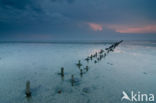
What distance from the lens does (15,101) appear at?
27.9 feet

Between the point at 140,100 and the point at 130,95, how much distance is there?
861 millimetres

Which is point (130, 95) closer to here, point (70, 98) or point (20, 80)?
point (70, 98)

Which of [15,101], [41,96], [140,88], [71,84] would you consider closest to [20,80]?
[15,101]

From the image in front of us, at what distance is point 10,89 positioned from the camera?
10344 mm

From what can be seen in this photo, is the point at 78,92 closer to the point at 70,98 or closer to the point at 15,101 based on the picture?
the point at 70,98

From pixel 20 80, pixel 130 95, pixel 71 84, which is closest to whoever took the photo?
pixel 130 95

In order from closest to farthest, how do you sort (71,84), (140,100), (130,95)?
1. (140,100)
2. (130,95)
3. (71,84)

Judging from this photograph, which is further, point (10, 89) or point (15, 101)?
point (10, 89)

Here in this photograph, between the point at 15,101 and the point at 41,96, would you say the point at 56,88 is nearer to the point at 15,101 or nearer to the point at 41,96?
the point at 41,96

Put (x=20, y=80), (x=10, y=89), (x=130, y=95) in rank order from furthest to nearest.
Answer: (x=20, y=80)
(x=10, y=89)
(x=130, y=95)

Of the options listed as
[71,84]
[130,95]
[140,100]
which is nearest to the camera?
[140,100]

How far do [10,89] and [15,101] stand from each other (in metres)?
2.56

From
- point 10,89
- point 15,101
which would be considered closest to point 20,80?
point 10,89

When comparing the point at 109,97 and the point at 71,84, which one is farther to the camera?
the point at 71,84
